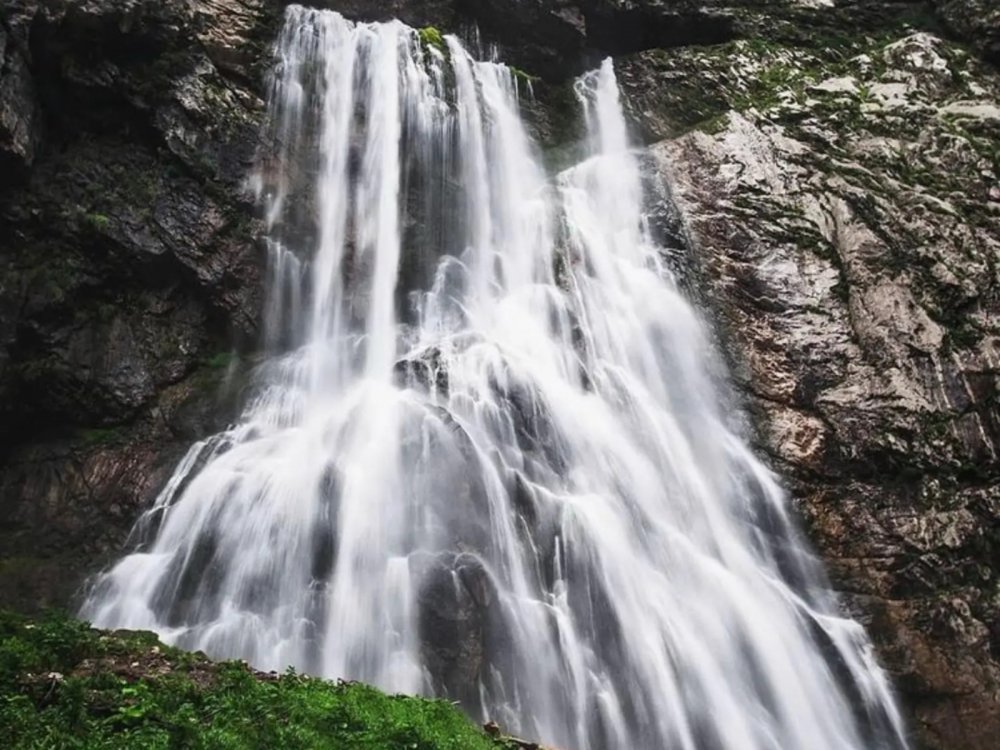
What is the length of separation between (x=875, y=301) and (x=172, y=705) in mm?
13862

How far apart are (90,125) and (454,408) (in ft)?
31.6

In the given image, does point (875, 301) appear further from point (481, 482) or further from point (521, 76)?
point (521, 76)

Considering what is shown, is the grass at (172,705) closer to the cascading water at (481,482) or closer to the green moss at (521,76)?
the cascading water at (481,482)

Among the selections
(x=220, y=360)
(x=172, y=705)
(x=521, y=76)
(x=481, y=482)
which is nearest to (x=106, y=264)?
(x=220, y=360)

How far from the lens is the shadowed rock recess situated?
1162 cm

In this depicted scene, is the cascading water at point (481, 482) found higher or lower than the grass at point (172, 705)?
higher

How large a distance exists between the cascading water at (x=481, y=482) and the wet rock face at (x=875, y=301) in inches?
37.1

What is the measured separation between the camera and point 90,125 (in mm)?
14992

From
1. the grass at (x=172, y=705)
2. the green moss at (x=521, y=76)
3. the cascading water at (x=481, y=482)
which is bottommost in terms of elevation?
the grass at (x=172, y=705)

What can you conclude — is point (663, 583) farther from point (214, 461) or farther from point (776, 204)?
point (776, 204)

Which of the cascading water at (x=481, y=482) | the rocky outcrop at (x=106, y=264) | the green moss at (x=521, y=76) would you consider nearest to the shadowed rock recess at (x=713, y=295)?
the rocky outcrop at (x=106, y=264)

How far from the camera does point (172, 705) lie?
5602 millimetres

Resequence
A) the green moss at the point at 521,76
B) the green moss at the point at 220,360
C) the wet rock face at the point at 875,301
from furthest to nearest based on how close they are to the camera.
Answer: the green moss at the point at 521,76 < the green moss at the point at 220,360 < the wet rock face at the point at 875,301

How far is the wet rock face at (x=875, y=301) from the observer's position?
37.8 ft
